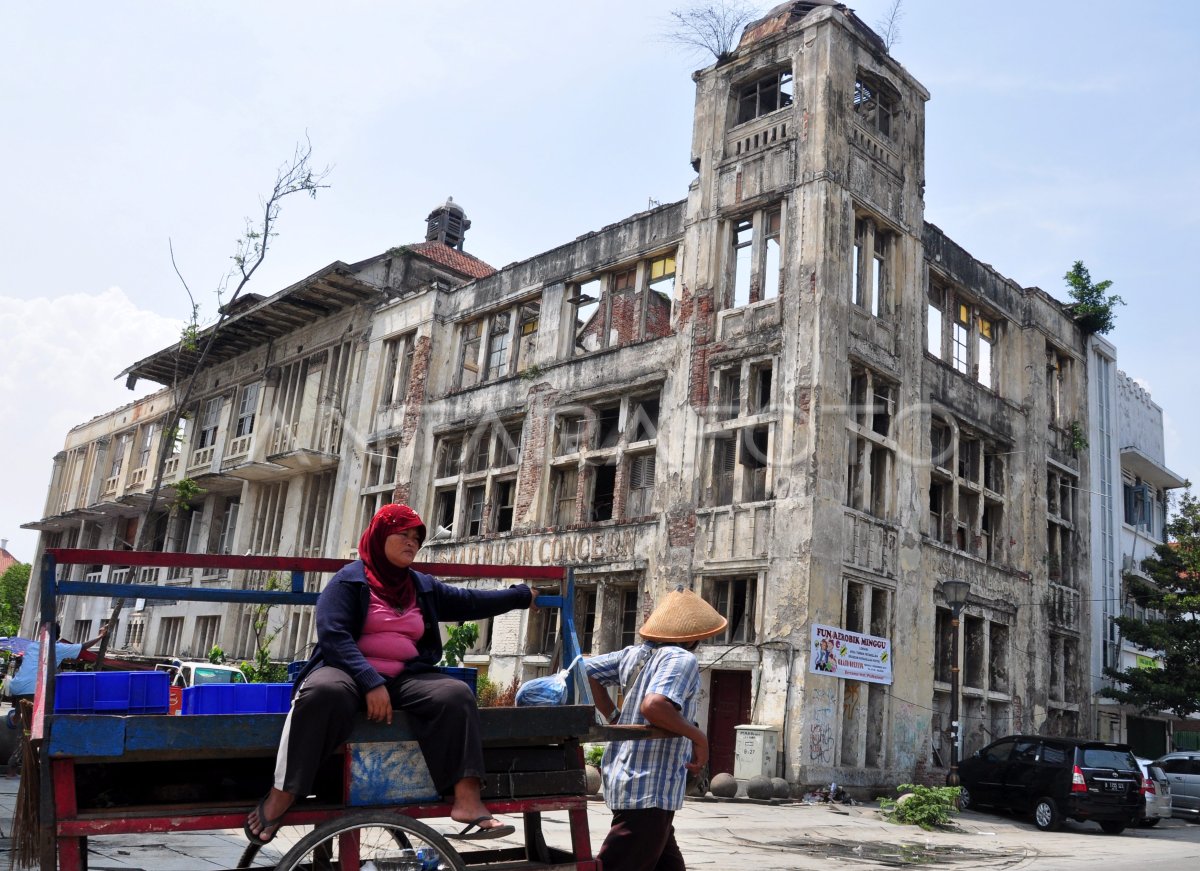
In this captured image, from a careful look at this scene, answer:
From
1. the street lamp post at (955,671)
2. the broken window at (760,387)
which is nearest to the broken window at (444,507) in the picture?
the broken window at (760,387)

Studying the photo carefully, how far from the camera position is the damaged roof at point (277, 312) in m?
29.1

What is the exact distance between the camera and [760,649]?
17859 mm

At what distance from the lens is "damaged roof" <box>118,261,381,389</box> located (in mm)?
29141

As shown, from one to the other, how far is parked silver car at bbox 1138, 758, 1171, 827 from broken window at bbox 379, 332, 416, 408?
724 inches

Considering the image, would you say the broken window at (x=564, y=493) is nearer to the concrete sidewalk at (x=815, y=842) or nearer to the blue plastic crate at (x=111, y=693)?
the concrete sidewalk at (x=815, y=842)

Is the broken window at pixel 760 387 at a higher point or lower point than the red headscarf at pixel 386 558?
higher

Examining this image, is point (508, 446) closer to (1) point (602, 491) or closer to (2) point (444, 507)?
(2) point (444, 507)

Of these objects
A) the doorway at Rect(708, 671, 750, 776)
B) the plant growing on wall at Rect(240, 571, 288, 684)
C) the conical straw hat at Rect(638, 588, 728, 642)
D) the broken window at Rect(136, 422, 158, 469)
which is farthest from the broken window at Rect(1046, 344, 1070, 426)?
the broken window at Rect(136, 422, 158, 469)

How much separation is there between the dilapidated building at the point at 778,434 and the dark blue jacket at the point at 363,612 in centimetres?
1336

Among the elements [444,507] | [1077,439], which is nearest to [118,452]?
[444,507]

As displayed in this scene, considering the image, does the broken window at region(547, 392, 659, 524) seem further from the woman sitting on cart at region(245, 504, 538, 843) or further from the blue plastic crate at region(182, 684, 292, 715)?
the woman sitting on cart at region(245, 504, 538, 843)

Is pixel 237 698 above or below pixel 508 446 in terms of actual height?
below

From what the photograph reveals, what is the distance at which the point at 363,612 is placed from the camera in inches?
172

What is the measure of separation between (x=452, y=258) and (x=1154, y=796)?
77.6 feet
